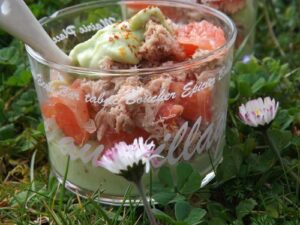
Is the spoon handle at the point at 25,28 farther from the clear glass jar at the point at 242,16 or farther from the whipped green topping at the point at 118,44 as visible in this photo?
the clear glass jar at the point at 242,16

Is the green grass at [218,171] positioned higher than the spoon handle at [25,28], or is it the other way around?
the spoon handle at [25,28]

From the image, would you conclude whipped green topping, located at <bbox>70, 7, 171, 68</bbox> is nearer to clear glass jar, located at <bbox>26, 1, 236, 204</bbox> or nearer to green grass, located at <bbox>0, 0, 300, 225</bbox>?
clear glass jar, located at <bbox>26, 1, 236, 204</bbox>

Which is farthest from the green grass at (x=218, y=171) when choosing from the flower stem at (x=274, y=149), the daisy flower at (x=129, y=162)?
the daisy flower at (x=129, y=162)

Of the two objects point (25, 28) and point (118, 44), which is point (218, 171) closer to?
point (118, 44)

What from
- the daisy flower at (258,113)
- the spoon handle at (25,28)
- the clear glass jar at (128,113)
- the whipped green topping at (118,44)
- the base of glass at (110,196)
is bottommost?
the base of glass at (110,196)

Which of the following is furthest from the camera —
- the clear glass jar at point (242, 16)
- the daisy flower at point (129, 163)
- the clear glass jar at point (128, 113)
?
the clear glass jar at point (242, 16)

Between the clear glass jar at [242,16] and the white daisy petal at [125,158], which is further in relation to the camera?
the clear glass jar at [242,16]
